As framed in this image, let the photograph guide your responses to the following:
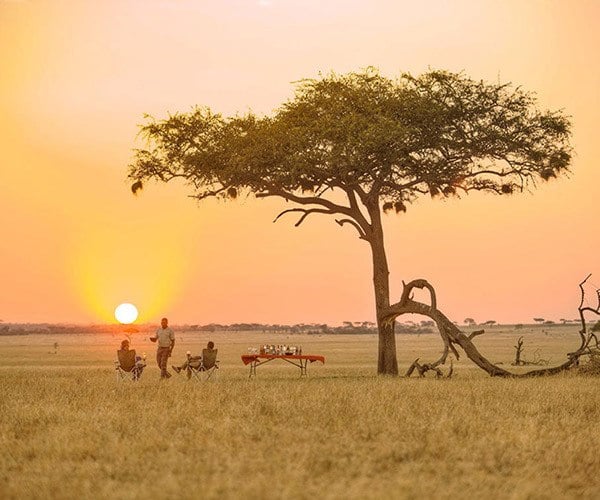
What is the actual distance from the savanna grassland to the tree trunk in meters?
11.8

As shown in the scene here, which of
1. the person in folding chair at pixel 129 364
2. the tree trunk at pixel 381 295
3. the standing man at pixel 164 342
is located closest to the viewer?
the person in folding chair at pixel 129 364

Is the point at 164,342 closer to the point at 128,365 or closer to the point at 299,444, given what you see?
the point at 128,365

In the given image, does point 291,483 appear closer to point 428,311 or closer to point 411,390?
point 411,390

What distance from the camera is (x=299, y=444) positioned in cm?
1558

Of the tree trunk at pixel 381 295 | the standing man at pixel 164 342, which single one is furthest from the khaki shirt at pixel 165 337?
the tree trunk at pixel 381 295

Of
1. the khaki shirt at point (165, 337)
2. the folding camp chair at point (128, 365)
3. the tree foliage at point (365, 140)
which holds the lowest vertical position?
the folding camp chair at point (128, 365)

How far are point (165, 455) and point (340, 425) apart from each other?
436 cm

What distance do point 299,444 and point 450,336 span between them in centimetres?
1937

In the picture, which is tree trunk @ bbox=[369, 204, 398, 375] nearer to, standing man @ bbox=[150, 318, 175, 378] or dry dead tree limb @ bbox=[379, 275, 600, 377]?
dry dead tree limb @ bbox=[379, 275, 600, 377]

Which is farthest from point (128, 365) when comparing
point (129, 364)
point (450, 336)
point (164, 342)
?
point (450, 336)

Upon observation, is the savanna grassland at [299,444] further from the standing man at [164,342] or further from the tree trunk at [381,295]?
the tree trunk at [381,295]

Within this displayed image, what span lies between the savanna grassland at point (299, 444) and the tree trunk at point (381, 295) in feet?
38.6

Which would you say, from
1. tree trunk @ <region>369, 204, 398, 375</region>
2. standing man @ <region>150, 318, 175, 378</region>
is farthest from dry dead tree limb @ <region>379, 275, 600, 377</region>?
standing man @ <region>150, 318, 175, 378</region>

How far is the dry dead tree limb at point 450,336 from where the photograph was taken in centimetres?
3388
